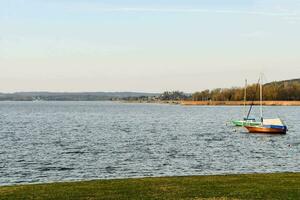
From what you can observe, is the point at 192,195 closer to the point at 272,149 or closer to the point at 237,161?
the point at 237,161

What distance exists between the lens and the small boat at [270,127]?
71.8 meters

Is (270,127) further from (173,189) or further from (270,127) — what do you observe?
(173,189)

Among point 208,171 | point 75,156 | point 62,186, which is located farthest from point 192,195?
point 75,156

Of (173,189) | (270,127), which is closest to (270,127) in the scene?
(270,127)

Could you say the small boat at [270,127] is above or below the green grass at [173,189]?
below

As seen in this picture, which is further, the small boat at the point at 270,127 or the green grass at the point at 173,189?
the small boat at the point at 270,127

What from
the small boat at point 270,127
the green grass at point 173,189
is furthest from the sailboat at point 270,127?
the green grass at point 173,189

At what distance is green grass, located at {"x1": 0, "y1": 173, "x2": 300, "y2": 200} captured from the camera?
15.6m

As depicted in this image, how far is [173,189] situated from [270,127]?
58.9 meters

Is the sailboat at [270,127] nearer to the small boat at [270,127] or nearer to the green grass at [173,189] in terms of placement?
the small boat at [270,127]

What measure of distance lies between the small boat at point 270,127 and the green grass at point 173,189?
53.8m

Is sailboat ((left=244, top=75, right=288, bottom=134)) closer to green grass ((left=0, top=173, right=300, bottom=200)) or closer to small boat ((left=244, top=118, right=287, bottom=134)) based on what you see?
small boat ((left=244, top=118, right=287, bottom=134))

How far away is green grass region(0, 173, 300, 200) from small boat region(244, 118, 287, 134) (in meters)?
53.8

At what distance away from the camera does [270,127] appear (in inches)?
2879
